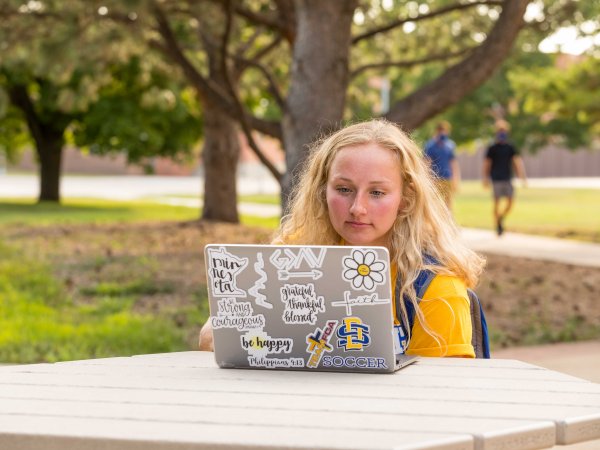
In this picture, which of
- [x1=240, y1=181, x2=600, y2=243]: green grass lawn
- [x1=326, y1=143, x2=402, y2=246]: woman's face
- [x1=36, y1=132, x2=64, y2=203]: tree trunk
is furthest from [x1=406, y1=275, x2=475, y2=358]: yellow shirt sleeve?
[x1=36, y1=132, x2=64, y2=203]: tree trunk

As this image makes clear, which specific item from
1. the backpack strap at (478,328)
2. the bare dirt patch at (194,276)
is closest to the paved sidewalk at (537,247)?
the bare dirt patch at (194,276)

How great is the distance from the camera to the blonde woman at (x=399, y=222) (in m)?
3.14

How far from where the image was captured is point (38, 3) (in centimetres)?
1456

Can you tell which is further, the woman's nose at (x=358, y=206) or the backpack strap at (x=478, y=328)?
the backpack strap at (x=478, y=328)

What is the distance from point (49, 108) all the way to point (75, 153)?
1755 inches

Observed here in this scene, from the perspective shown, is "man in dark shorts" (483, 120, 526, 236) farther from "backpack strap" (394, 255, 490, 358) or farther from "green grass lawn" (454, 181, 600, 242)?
"backpack strap" (394, 255, 490, 358)

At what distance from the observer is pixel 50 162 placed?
30672mm

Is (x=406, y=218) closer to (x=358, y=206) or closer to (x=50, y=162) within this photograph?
(x=358, y=206)

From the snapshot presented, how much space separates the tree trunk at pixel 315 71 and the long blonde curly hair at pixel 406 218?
6.07 m

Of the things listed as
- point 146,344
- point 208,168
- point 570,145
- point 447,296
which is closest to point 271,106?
point 570,145

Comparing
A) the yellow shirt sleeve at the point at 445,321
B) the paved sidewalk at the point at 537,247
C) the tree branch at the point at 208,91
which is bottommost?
the paved sidewalk at the point at 537,247

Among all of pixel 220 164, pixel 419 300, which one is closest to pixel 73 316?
pixel 419 300

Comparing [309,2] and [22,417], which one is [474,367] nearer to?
[22,417]

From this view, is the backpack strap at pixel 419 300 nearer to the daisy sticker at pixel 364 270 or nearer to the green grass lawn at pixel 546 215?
the daisy sticker at pixel 364 270
